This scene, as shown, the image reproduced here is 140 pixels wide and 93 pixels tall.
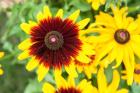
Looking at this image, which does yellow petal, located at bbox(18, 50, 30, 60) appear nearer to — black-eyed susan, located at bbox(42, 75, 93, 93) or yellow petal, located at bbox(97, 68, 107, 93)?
black-eyed susan, located at bbox(42, 75, 93, 93)

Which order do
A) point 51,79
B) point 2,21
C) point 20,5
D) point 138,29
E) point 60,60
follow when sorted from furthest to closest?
point 2,21
point 20,5
point 51,79
point 138,29
point 60,60

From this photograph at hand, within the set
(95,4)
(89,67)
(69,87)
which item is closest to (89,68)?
(89,67)

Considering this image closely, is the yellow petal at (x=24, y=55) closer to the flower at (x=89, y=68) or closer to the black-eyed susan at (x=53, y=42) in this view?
the black-eyed susan at (x=53, y=42)

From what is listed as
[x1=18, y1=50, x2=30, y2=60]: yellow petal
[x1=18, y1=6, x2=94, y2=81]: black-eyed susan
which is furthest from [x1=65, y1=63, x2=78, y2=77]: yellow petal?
[x1=18, y1=50, x2=30, y2=60]: yellow petal

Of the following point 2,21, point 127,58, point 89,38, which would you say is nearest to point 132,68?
point 127,58

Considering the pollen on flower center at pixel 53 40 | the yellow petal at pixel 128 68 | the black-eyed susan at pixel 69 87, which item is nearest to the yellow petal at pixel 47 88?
the black-eyed susan at pixel 69 87

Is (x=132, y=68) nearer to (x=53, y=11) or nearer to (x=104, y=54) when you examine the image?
(x=104, y=54)

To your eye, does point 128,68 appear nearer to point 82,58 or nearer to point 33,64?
point 82,58
